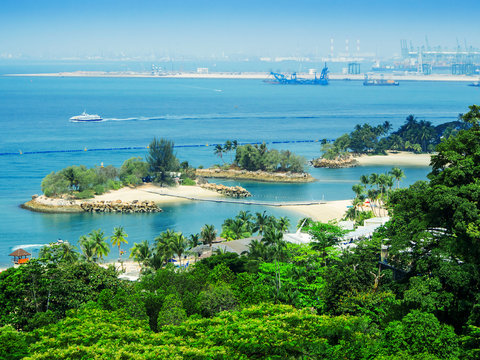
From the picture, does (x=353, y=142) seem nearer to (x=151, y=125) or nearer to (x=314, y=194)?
(x=314, y=194)

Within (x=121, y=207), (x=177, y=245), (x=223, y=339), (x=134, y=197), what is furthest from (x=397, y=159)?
(x=223, y=339)

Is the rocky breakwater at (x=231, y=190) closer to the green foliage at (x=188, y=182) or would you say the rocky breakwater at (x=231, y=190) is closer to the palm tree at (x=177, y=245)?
the green foliage at (x=188, y=182)

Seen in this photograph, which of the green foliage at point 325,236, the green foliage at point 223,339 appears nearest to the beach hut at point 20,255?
the green foliage at point 325,236

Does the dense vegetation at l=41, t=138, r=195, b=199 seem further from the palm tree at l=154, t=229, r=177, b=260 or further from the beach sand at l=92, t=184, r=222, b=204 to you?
the palm tree at l=154, t=229, r=177, b=260

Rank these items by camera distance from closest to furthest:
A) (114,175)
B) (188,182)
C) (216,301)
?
(216,301) → (114,175) → (188,182)

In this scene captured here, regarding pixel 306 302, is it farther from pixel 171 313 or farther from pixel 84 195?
pixel 84 195
